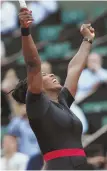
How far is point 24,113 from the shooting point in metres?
7.27

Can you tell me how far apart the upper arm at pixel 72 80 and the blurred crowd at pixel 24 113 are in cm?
193

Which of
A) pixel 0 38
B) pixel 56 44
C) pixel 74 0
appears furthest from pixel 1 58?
pixel 74 0

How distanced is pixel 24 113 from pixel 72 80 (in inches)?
123

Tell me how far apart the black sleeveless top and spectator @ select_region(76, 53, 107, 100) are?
12.6 ft

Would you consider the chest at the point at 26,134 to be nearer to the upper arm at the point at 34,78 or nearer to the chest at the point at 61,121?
the chest at the point at 61,121

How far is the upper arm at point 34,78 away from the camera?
350 centimetres

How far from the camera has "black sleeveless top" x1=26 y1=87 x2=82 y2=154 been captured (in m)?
3.54

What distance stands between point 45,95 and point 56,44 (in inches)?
196

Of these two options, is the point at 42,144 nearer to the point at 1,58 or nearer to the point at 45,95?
the point at 45,95

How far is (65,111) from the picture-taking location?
3750 millimetres

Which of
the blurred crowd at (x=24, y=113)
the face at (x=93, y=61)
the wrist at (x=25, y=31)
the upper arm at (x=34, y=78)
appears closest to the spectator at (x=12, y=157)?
the blurred crowd at (x=24, y=113)

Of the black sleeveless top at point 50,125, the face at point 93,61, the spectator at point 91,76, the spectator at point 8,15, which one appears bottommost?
the spectator at point 91,76

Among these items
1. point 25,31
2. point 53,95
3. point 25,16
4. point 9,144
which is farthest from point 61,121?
point 9,144

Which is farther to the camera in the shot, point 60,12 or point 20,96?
point 60,12
